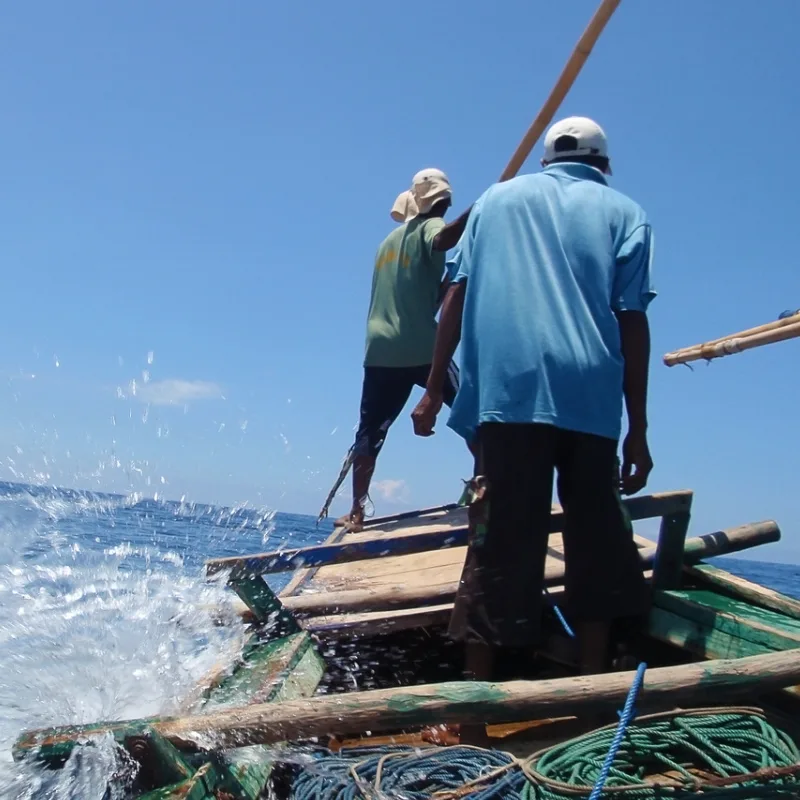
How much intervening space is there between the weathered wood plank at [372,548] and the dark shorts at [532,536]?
249 millimetres

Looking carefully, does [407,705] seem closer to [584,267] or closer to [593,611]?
[593,611]

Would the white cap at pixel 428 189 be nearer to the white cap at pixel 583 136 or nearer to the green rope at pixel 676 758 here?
the white cap at pixel 583 136

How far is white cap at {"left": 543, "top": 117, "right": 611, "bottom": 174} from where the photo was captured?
257 centimetres

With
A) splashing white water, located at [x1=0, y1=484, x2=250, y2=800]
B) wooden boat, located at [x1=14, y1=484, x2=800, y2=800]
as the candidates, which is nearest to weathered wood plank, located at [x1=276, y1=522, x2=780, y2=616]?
wooden boat, located at [x1=14, y1=484, x2=800, y2=800]

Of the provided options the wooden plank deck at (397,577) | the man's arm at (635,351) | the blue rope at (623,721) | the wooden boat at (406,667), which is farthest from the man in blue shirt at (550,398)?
the blue rope at (623,721)

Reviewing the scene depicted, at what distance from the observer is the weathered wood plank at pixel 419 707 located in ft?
4.66

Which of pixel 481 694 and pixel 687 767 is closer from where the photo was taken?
pixel 481 694

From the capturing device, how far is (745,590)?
257cm

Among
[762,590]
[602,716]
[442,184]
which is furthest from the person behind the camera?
[442,184]

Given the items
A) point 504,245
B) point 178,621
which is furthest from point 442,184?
point 178,621

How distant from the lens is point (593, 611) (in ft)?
7.67

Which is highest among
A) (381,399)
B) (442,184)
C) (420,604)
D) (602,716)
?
(442,184)

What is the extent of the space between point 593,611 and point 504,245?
3.71 feet

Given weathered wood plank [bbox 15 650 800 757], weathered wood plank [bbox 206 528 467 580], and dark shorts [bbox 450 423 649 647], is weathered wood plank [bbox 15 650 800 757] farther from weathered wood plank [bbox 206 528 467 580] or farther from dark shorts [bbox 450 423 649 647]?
weathered wood plank [bbox 206 528 467 580]
